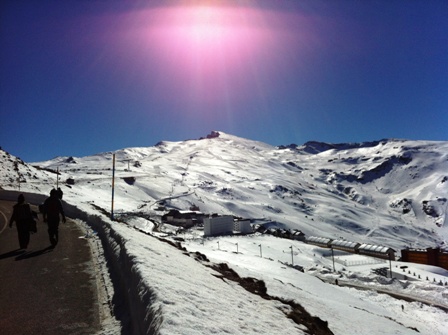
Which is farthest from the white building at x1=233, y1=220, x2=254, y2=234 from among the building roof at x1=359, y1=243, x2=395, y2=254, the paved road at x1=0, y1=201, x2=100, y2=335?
the paved road at x1=0, y1=201, x2=100, y2=335

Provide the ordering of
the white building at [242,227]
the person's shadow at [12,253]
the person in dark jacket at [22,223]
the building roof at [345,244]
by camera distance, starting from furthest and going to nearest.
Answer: the white building at [242,227] < the building roof at [345,244] < the person in dark jacket at [22,223] < the person's shadow at [12,253]

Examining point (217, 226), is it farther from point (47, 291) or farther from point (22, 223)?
point (47, 291)

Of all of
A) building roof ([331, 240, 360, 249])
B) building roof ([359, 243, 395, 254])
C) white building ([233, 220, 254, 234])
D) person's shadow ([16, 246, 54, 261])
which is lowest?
building roof ([359, 243, 395, 254])

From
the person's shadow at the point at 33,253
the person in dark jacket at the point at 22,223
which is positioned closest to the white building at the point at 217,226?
the person in dark jacket at the point at 22,223

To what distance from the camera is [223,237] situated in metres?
68.7

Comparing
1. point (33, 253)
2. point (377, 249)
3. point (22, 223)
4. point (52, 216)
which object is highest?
→ point (52, 216)

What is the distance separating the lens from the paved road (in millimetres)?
5770

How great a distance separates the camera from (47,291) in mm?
7434

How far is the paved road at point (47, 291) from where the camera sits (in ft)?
18.9

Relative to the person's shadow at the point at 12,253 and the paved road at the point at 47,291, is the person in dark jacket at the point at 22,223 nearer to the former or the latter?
the paved road at the point at 47,291

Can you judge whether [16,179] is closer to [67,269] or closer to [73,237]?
[73,237]

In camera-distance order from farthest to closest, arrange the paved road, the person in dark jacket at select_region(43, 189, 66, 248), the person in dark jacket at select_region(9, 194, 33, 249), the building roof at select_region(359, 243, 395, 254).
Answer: the building roof at select_region(359, 243, 395, 254) → the person in dark jacket at select_region(43, 189, 66, 248) → the person in dark jacket at select_region(9, 194, 33, 249) → the paved road

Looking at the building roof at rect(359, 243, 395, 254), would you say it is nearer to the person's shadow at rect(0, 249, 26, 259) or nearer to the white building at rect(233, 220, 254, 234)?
the white building at rect(233, 220, 254, 234)

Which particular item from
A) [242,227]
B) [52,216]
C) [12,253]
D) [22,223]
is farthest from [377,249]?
[12,253]
